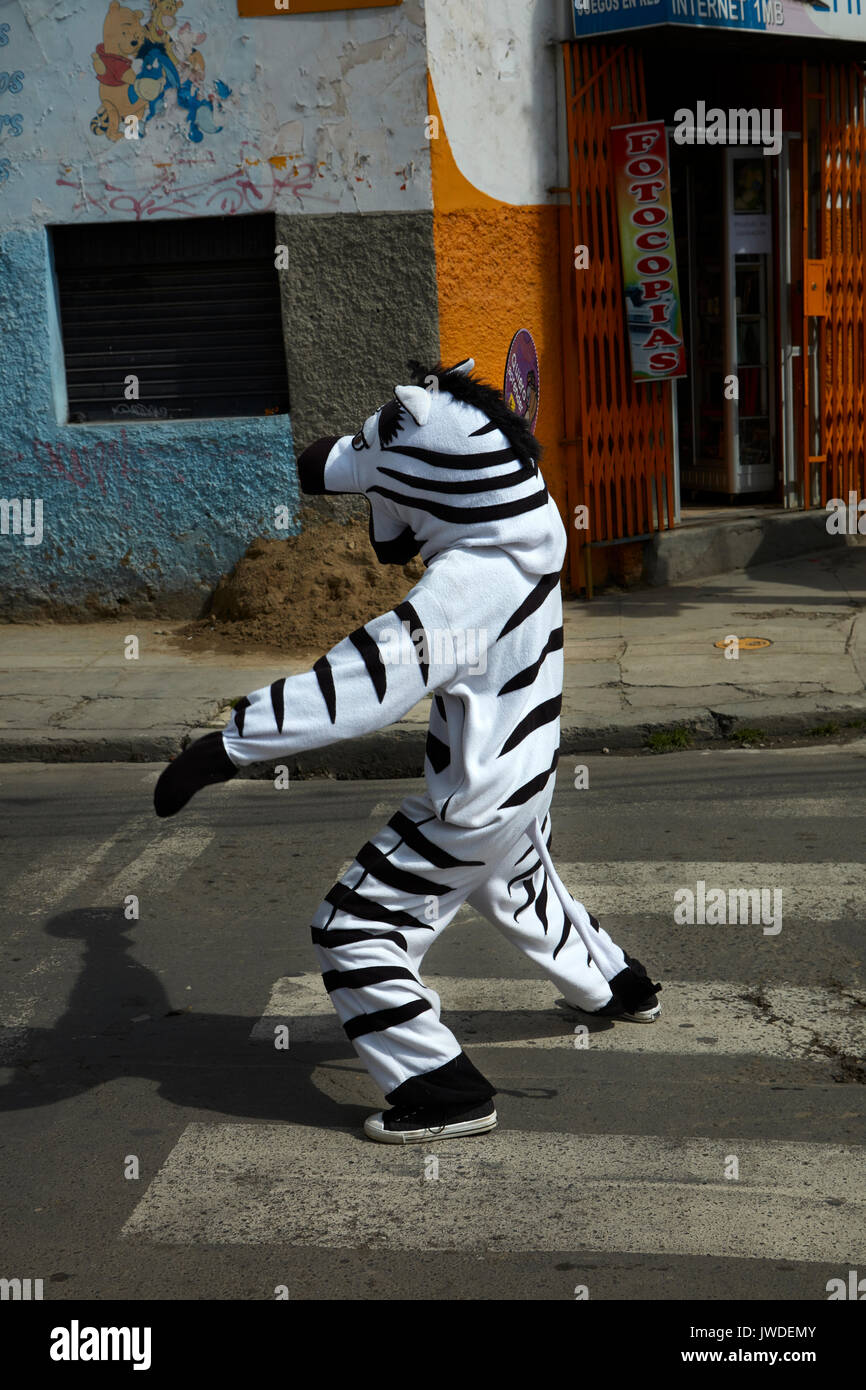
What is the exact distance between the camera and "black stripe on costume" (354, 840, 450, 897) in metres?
3.69

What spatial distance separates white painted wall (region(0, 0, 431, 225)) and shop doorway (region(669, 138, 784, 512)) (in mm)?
3002

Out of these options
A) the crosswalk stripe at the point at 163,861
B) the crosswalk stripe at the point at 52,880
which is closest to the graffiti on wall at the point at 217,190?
the crosswalk stripe at the point at 163,861

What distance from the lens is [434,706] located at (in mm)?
3893

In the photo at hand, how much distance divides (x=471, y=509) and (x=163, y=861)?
9.47 feet

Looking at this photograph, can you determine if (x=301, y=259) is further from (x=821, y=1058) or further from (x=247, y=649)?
(x=821, y=1058)

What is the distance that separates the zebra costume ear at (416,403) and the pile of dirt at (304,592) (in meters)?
5.64

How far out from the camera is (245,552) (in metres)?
10.1

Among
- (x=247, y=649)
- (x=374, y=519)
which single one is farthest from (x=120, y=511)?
(x=374, y=519)

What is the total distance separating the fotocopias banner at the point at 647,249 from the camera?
32.9 feet

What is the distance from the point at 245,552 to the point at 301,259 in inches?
78.1

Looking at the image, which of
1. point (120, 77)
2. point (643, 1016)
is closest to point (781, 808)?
point (643, 1016)

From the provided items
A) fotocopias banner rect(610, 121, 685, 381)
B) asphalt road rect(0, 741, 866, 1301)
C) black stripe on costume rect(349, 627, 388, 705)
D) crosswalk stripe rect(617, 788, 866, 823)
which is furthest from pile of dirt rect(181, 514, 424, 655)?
black stripe on costume rect(349, 627, 388, 705)

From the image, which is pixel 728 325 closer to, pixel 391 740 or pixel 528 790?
pixel 391 740
